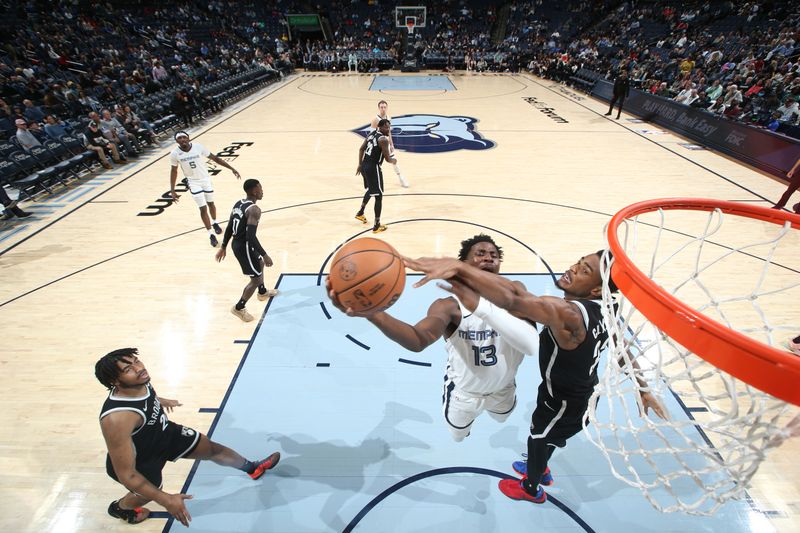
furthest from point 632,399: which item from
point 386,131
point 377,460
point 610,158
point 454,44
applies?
point 454,44

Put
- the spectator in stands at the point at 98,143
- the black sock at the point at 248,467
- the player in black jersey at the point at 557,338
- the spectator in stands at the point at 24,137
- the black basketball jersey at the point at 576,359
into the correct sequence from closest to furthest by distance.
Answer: the player in black jersey at the point at 557,338 → the black basketball jersey at the point at 576,359 → the black sock at the point at 248,467 → the spectator in stands at the point at 24,137 → the spectator in stands at the point at 98,143

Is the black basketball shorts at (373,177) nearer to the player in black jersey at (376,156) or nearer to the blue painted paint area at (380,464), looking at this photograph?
the player in black jersey at (376,156)

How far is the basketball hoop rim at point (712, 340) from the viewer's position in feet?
4.80

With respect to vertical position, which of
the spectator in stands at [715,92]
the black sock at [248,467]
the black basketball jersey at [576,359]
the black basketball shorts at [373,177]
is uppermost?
the black basketball jersey at [576,359]

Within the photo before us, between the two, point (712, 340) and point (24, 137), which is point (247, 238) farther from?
point (24, 137)

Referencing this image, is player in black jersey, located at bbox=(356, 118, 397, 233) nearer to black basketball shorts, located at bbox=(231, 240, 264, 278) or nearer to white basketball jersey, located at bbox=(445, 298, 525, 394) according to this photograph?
black basketball shorts, located at bbox=(231, 240, 264, 278)

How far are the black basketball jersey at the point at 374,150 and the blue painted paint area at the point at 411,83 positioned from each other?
15.0 meters

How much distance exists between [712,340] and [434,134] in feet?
38.7

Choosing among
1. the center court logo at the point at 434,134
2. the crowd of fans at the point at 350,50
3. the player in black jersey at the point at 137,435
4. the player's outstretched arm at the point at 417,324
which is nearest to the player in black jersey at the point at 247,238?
the player in black jersey at the point at 137,435

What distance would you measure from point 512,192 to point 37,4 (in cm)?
2375

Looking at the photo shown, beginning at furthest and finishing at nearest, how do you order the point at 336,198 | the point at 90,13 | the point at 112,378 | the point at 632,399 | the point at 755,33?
1. the point at 90,13
2. the point at 755,33
3. the point at 336,198
4. the point at 632,399
5. the point at 112,378

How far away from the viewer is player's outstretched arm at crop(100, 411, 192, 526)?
235cm

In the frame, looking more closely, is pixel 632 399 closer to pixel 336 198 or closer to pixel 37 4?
pixel 336 198

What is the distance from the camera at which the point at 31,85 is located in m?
12.5
